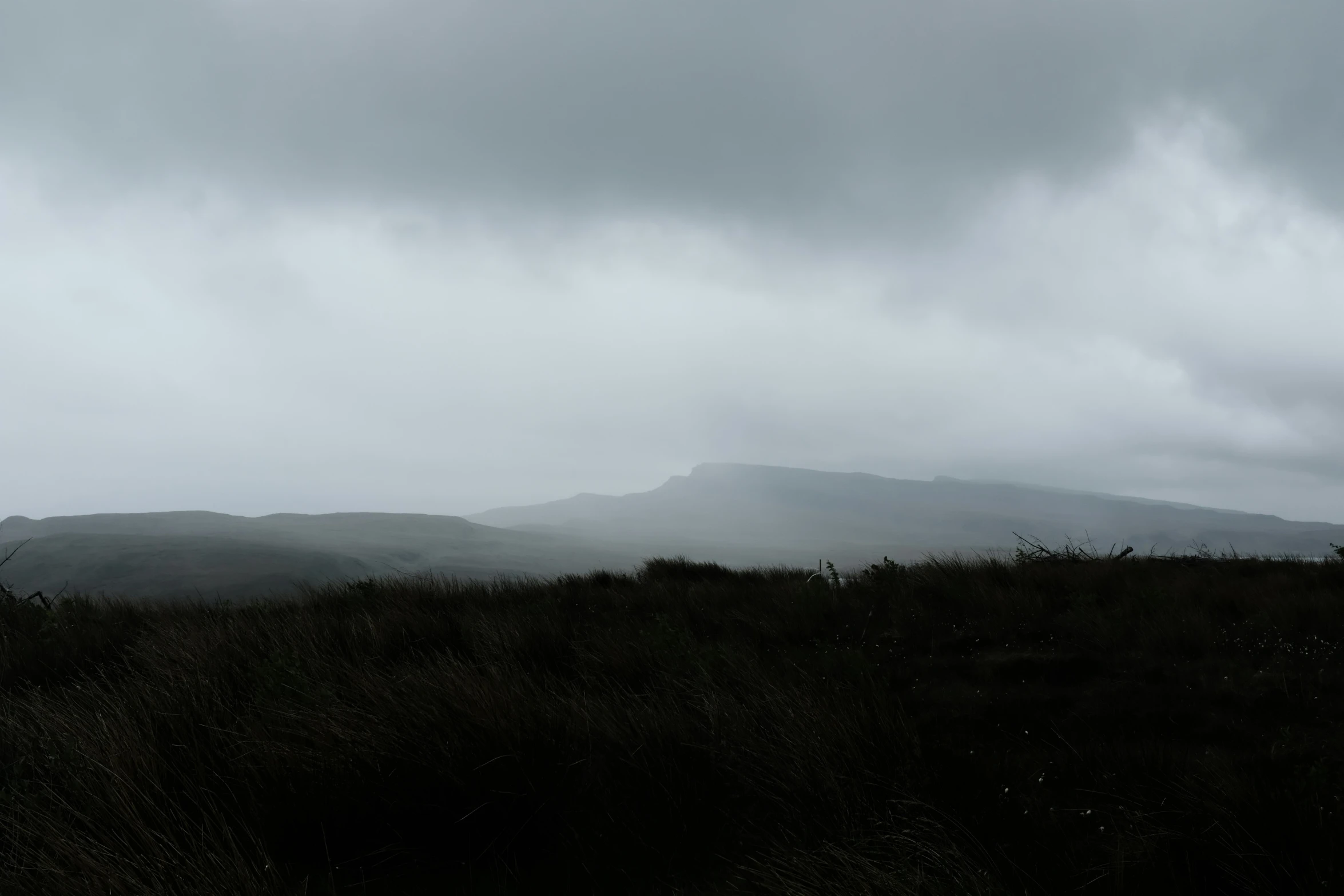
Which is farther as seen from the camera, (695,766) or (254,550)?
(254,550)

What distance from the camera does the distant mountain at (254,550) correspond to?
79438 millimetres

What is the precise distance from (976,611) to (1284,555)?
6.39 m

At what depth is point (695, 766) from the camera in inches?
113

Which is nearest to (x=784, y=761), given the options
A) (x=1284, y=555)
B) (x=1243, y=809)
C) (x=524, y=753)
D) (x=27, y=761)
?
(x=524, y=753)

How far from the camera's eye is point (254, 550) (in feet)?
→ 318

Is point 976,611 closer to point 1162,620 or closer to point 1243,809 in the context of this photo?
point 1162,620

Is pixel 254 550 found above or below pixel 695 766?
below

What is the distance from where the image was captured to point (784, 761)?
2832mm

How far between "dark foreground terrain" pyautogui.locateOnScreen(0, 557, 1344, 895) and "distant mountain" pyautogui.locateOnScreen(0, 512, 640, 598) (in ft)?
22.5

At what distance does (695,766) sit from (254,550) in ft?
377

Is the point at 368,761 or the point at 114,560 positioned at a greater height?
the point at 368,761

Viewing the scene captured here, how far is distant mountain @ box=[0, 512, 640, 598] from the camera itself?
79.4 metres

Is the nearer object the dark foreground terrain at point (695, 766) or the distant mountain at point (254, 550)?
the dark foreground terrain at point (695, 766)

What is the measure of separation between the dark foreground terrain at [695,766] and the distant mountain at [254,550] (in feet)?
22.5
